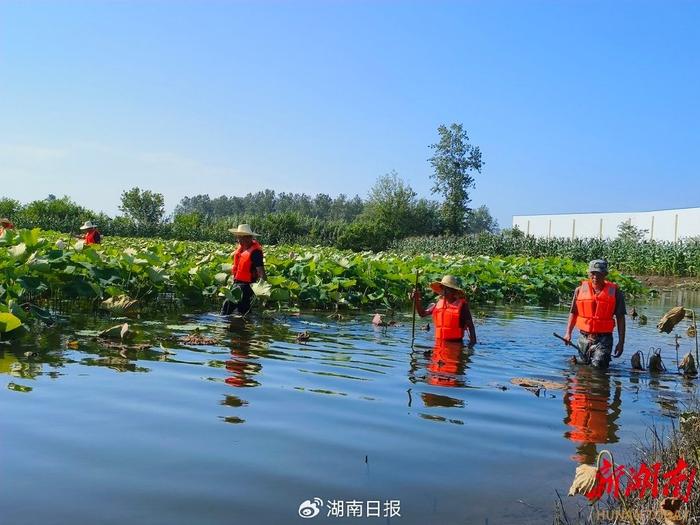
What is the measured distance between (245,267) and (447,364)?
152 inches

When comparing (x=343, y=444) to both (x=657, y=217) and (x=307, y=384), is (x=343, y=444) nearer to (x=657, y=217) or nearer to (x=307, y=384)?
(x=307, y=384)

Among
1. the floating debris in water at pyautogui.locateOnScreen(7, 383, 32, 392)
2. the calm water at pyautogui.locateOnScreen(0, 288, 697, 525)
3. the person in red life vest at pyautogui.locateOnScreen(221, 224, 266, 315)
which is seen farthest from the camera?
the person in red life vest at pyautogui.locateOnScreen(221, 224, 266, 315)

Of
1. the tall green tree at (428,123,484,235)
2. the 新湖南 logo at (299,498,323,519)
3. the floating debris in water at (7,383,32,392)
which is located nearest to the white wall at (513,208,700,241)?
the tall green tree at (428,123,484,235)

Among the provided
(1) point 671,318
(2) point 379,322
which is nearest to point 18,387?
(1) point 671,318

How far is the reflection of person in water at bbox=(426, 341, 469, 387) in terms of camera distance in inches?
271

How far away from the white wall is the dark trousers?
3252 cm

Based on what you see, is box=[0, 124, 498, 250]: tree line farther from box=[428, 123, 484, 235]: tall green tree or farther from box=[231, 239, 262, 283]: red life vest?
box=[231, 239, 262, 283]: red life vest

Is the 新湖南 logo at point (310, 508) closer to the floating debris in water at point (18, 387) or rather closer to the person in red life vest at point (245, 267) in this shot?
the floating debris in water at point (18, 387)

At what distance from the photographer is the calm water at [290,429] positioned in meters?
3.55

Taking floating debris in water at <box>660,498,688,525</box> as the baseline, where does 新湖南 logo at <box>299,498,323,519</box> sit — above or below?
below

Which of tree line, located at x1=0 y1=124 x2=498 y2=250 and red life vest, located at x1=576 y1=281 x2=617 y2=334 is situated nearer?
red life vest, located at x1=576 y1=281 x2=617 y2=334

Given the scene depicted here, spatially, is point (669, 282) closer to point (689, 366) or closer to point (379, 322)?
point (379, 322)

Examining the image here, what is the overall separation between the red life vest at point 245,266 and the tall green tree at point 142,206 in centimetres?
5035

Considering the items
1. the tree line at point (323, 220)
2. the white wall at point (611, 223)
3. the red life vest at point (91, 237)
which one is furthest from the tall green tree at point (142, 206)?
the red life vest at point (91, 237)
